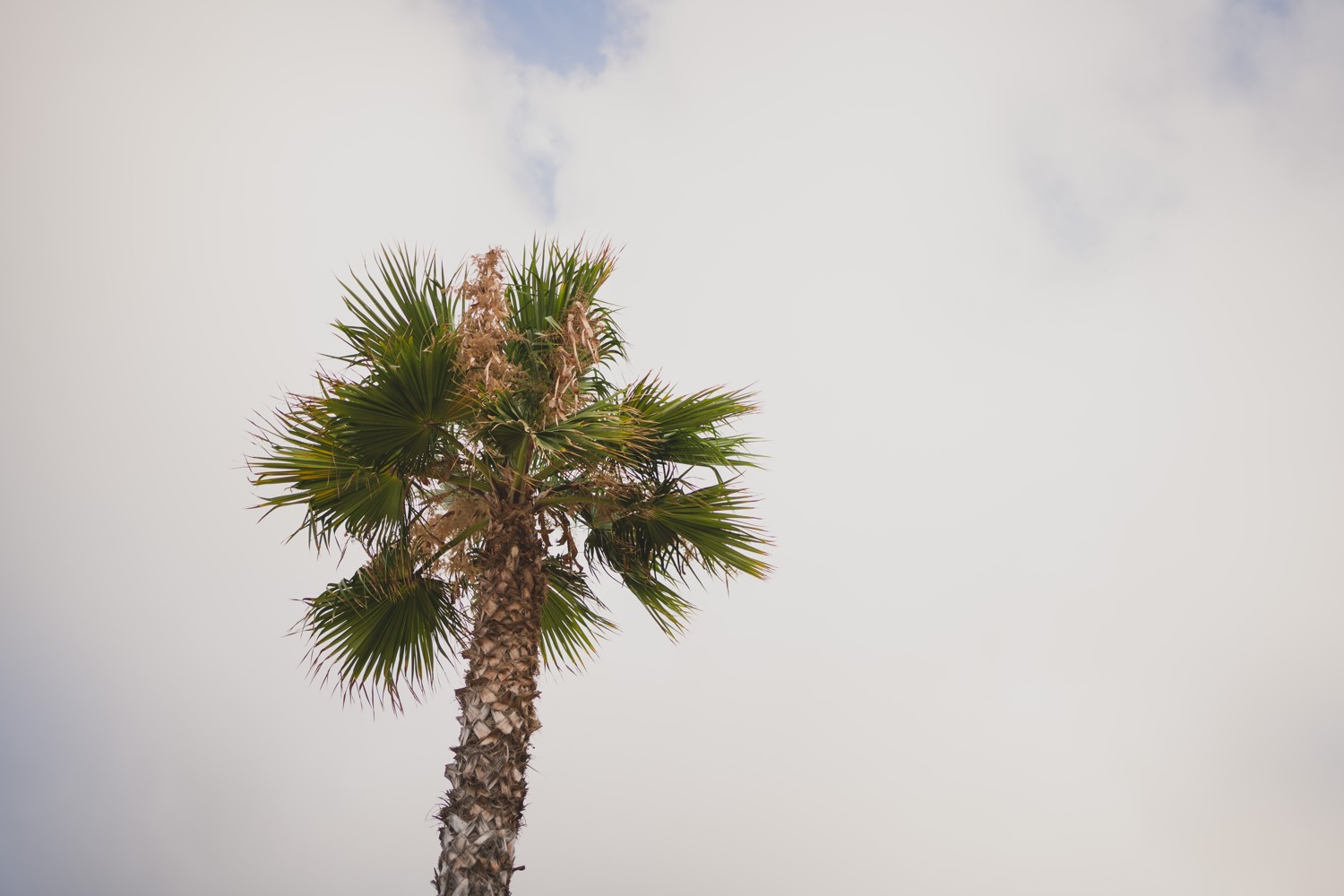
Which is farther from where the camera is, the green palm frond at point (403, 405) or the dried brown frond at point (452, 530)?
the dried brown frond at point (452, 530)

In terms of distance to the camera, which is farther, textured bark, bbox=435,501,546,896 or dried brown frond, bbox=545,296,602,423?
dried brown frond, bbox=545,296,602,423

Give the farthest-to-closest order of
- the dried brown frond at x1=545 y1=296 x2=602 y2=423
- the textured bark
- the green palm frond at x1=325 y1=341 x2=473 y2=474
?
1. the dried brown frond at x1=545 y1=296 x2=602 y2=423
2. the green palm frond at x1=325 y1=341 x2=473 y2=474
3. the textured bark

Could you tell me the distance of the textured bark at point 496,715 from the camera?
6.82 meters

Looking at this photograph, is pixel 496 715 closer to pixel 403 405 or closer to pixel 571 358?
pixel 403 405

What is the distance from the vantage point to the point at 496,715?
7.20m

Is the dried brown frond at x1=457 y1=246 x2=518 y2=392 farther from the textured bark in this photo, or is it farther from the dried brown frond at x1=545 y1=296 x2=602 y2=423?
the textured bark

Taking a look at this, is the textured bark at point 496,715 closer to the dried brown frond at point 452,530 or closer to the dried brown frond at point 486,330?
the dried brown frond at point 452,530

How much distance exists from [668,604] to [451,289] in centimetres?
336

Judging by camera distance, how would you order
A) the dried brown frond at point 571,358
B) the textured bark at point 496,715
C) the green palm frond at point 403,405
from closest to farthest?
the textured bark at point 496,715 < the green palm frond at point 403,405 < the dried brown frond at point 571,358

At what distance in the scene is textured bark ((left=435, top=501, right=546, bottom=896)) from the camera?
682cm

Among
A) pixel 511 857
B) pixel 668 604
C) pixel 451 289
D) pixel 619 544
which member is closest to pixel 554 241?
pixel 451 289

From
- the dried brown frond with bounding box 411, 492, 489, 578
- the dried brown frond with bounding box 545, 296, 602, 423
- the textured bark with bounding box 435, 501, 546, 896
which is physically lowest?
the textured bark with bounding box 435, 501, 546, 896

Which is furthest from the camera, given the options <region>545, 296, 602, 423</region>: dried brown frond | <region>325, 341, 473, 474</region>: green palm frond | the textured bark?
<region>545, 296, 602, 423</region>: dried brown frond

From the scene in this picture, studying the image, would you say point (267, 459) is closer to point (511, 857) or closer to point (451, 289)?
point (451, 289)
